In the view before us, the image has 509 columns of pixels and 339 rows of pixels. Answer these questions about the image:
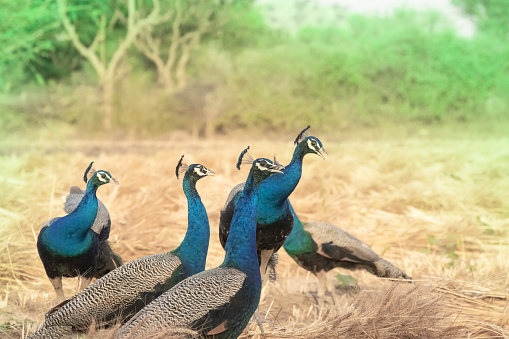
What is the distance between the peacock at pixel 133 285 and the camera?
9.87ft

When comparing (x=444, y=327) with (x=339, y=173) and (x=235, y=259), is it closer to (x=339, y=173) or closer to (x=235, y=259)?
(x=235, y=259)

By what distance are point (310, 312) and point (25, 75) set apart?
22.7m

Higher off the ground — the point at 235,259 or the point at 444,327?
the point at 235,259

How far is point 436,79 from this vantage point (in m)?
21.4

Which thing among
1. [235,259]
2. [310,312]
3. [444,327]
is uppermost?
[235,259]

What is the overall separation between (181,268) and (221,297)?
565mm

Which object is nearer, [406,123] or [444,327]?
[444,327]

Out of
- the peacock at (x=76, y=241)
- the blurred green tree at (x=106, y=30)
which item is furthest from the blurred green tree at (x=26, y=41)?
the peacock at (x=76, y=241)

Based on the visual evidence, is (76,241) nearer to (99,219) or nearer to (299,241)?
(99,219)

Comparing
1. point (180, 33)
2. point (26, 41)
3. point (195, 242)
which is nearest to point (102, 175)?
point (195, 242)

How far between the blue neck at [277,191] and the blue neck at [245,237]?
84 centimetres

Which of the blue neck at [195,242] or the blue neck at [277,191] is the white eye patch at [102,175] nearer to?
the blue neck at [195,242]

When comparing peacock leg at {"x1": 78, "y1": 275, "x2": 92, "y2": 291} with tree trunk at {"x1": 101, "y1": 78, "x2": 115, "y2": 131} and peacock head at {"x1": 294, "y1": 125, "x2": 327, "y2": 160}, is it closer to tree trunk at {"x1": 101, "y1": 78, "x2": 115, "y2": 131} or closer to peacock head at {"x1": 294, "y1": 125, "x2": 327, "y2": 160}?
peacock head at {"x1": 294, "y1": 125, "x2": 327, "y2": 160}

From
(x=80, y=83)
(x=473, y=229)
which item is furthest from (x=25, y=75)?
(x=473, y=229)
